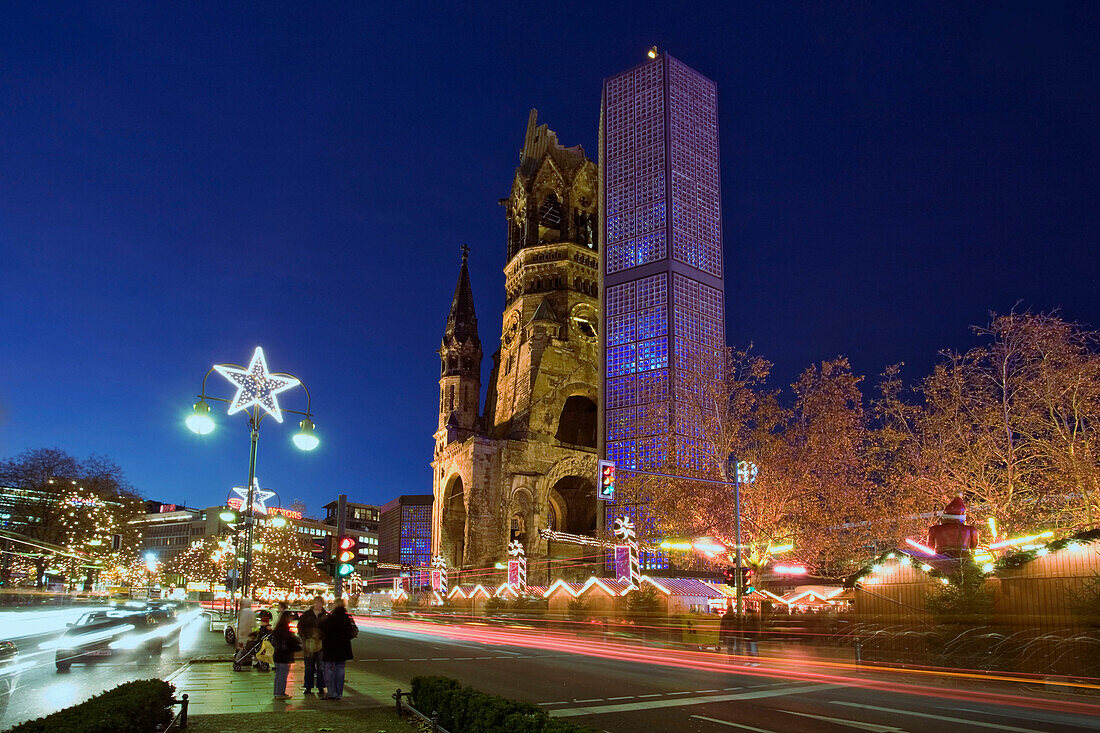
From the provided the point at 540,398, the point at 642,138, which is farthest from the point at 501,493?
the point at 642,138

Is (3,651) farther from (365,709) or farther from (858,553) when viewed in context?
(858,553)

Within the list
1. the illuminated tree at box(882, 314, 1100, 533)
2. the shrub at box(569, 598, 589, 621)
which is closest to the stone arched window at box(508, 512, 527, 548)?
the shrub at box(569, 598, 589, 621)

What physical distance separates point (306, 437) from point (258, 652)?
4.85 metres

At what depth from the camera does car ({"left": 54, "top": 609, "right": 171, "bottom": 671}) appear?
18.2m

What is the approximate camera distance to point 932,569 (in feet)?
70.0

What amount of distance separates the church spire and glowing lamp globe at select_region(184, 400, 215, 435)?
2438 inches

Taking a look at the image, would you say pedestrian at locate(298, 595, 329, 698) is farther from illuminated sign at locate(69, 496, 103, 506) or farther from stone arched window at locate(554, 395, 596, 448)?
stone arched window at locate(554, 395, 596, 448)

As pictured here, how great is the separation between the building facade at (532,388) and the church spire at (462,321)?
12 centimetres

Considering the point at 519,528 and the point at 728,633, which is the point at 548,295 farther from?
the point at 728,633

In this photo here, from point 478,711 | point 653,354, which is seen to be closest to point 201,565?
point 653,354

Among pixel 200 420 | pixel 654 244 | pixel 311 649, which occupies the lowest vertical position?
pixel 311 649

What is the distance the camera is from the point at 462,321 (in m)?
82.4

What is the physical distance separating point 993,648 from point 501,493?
5217cm

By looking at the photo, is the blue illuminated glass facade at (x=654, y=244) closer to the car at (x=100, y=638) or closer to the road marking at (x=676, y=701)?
the car at (x=100, y=638)
